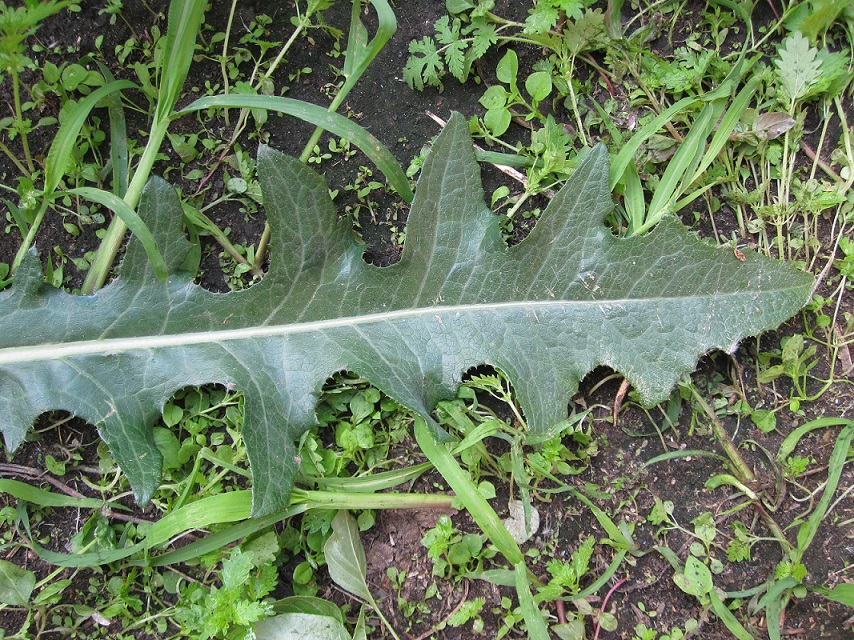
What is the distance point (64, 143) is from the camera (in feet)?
6.21

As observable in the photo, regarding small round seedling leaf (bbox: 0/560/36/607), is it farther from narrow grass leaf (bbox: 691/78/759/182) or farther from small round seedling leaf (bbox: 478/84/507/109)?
narrow grass leaf (bbox: 691/78/759/182)

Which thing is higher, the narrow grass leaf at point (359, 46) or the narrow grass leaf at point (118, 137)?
the narrow grass leaf at point (359, 46)

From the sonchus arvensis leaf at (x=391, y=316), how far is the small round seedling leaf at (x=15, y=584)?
456mm

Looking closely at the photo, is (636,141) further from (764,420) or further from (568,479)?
(568,479)

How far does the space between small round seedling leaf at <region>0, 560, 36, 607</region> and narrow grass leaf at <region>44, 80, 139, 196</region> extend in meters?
1.18

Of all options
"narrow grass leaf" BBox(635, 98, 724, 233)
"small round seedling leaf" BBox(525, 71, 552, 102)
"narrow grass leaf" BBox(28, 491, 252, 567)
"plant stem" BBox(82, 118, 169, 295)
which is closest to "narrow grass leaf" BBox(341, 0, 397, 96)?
"small round seedling leaf" BBox(525, 71, 552, 102)

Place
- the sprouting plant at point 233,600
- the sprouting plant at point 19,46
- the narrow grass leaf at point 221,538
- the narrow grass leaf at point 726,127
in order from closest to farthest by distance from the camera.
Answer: the sprouting plant at point 19,46 → the sprouting plant at point 233,600 → the narrow grass leaf at point 221,538 → the narrow grass leaf at point 726,127

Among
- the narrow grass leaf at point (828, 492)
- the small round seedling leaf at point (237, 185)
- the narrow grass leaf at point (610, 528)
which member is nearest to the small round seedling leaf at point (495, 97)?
the small round seedling leaf at point (237, 185)

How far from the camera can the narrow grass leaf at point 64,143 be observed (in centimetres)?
189

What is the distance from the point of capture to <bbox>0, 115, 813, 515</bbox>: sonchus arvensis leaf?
5.88ft

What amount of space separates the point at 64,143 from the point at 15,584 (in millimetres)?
1384

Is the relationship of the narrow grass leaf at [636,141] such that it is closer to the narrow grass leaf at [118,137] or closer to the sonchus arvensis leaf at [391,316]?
the sonchus arvensis leaf at [391,316]

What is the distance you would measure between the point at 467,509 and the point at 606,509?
452 mm

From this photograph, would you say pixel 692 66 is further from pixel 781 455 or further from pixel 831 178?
pixel 781 455
